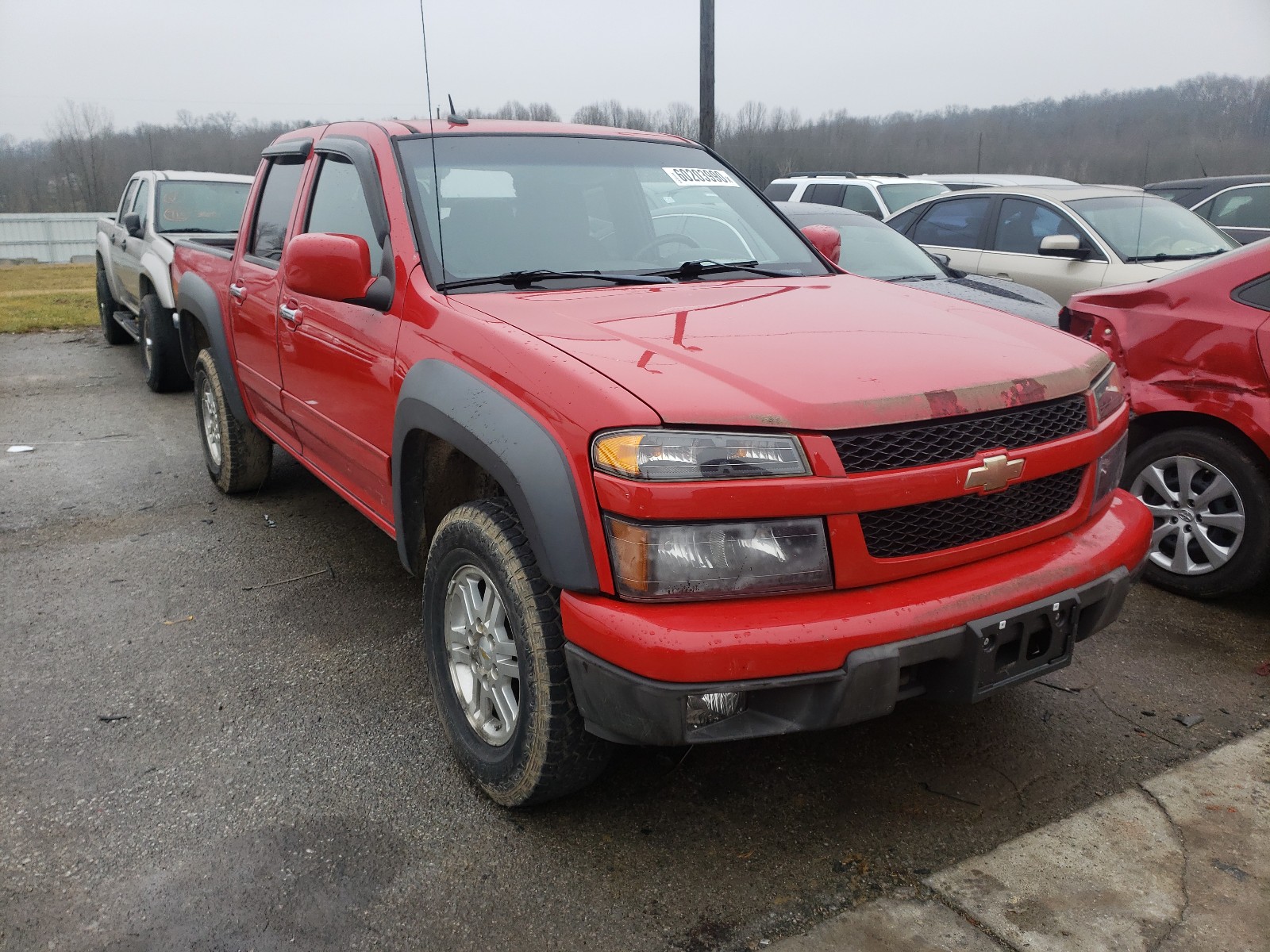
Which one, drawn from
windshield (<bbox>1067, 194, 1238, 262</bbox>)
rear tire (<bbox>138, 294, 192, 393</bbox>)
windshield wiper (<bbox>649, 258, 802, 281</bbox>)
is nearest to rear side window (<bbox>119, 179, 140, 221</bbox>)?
rear tire (<bbox>138, 294, 192, 393</bbox>)

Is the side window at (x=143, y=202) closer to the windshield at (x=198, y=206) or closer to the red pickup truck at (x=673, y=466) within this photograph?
the windshield at (x=198, y=206)

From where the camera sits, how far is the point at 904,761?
9.09 ft

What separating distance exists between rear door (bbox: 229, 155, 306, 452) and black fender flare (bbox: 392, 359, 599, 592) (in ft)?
5.43

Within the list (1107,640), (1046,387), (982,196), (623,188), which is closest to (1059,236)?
(982,196)

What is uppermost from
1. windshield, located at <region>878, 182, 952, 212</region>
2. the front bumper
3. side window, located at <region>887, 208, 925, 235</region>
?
windshield, located at <region>878, 182, 952, 212</region>

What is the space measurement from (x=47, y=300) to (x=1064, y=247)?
1528cm

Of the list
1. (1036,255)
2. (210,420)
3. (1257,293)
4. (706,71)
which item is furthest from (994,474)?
(706,71)

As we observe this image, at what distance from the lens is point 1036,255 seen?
7297 millimetres

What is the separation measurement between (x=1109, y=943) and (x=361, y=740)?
6.65 ft

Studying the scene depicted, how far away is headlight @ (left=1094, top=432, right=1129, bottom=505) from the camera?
2559mm

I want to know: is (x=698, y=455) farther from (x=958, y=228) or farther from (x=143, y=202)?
(x=143, y=202)

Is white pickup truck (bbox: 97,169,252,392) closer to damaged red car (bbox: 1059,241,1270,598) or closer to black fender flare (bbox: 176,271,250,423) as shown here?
black fender flare (bbox: 176,271,250,423)

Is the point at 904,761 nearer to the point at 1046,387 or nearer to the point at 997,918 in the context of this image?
the point at 997,918

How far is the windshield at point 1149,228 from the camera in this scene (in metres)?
6.73
